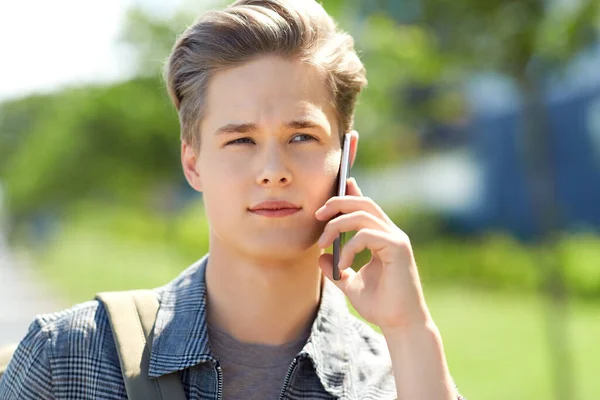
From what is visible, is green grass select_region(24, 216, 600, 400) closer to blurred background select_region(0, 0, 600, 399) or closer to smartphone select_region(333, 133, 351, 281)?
blurred background select_region(0, 0, 600, 399)

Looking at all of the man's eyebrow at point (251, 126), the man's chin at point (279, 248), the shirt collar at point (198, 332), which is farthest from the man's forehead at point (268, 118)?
the shirt collar at point (198, 332)

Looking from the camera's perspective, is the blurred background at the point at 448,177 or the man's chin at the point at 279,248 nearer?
the man's chin at the point at 279,248

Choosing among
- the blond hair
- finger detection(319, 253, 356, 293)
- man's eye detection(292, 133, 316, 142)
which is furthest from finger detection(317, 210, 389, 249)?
the blond hair

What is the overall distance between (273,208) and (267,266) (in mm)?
210

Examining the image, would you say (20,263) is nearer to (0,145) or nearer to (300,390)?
(300,390)

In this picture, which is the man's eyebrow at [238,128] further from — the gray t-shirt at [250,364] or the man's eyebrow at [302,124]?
the gray t-shirt at [250,364]

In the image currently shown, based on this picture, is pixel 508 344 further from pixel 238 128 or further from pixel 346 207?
pixel 238 128

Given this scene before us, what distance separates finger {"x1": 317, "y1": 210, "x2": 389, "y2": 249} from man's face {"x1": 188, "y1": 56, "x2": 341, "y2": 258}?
0.08m

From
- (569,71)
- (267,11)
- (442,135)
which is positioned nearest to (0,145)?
(442,135)

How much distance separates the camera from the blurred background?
7.32 meters

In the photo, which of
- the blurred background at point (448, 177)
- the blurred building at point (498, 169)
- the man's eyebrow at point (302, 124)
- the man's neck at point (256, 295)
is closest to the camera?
the man's eyebrow at point (302, 124)

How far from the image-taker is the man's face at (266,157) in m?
2.42

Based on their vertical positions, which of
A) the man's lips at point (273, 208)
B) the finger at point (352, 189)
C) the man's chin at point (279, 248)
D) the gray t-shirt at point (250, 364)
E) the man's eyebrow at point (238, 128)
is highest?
the man's eyebrow at point (238, 128)

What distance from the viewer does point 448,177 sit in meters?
22.6
